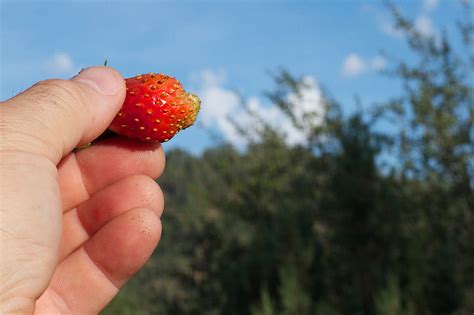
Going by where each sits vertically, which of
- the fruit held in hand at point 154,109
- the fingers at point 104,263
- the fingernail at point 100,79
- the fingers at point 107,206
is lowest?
the fingers at point 104,263

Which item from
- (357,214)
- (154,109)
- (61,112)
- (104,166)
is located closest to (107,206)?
(104,166)

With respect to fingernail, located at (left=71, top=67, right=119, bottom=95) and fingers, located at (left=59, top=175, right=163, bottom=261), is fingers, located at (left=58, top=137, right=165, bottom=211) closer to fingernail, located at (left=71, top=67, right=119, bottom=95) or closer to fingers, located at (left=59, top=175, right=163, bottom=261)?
fingers, located at (left=59, top=175, right=163, bottom=261)

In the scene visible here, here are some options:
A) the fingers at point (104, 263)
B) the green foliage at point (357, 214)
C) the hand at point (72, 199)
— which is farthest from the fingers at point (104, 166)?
the green foliage at point (357, 214)

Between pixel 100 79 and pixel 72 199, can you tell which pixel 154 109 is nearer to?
pixel 100 79

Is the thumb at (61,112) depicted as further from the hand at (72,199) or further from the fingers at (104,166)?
the fingers at (104,166)

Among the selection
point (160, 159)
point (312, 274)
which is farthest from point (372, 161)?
point (160, 159)

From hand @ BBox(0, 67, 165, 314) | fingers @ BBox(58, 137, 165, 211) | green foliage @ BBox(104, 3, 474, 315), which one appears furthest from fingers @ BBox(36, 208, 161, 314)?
green foliage @ BBox(104, 3, 474, 315)

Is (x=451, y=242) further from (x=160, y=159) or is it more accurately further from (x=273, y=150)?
(x=160, y=159)
